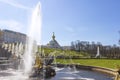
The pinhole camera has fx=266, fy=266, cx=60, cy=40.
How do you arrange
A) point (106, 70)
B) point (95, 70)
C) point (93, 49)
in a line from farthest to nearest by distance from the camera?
1. point (93, 49)
2. point (95, 70)
3. point (106, 70)

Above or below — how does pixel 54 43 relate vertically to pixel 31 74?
above

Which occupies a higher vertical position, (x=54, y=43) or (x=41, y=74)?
(x=54, y=43)

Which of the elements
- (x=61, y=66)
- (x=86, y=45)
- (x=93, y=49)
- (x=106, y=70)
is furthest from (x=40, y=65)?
(x=86, y=45)

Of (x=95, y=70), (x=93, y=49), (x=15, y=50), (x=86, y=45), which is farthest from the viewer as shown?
(x=86, y=45)

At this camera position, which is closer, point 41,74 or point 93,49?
point 41,74

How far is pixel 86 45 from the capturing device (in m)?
118

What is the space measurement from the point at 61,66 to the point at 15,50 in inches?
759

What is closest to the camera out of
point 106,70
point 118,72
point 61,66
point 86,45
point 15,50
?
point 118,72

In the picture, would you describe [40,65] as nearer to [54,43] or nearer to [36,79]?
[36,79]

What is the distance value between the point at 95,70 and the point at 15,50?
2759 cm

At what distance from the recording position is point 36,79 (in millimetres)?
23391

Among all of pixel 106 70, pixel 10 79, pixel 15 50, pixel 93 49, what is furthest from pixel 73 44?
pixel 10 79

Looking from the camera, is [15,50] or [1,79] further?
[15,50]

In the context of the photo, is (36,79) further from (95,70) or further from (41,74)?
(95,70)
